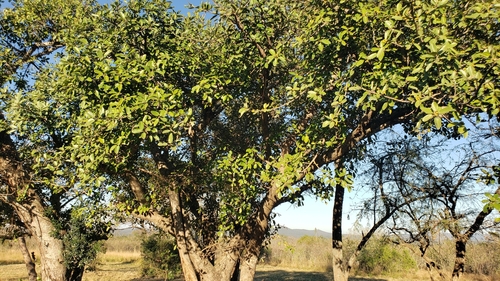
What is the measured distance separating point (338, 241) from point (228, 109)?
4.85 metres

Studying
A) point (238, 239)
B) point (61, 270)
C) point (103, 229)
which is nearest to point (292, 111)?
point (238, 239)

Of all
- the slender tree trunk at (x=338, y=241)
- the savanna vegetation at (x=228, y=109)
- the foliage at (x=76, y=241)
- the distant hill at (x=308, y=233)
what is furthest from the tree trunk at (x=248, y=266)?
the foliage at (x=76, y=241)

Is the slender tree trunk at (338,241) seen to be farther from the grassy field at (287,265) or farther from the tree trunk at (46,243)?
the grassy field at (287,265)

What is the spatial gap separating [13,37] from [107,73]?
6680mm

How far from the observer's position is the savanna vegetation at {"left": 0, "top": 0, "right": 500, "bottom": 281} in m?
4.93

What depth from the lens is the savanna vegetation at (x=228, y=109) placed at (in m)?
4.93

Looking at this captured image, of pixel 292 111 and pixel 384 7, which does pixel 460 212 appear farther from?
pixel 384 7

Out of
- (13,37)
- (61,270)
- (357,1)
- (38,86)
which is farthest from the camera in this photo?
(13,37)

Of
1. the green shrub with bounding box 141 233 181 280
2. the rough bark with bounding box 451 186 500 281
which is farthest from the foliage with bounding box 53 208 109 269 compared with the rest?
the green shrub with bounding box 141 233 181 280

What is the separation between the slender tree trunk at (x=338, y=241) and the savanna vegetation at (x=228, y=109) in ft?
0.13

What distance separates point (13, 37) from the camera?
10141mm

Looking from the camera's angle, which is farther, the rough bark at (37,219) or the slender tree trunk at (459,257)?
the rough bark at (37,219)

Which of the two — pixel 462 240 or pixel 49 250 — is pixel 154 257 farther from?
pixel 462 240

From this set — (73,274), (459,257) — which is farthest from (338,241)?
(73,274)
